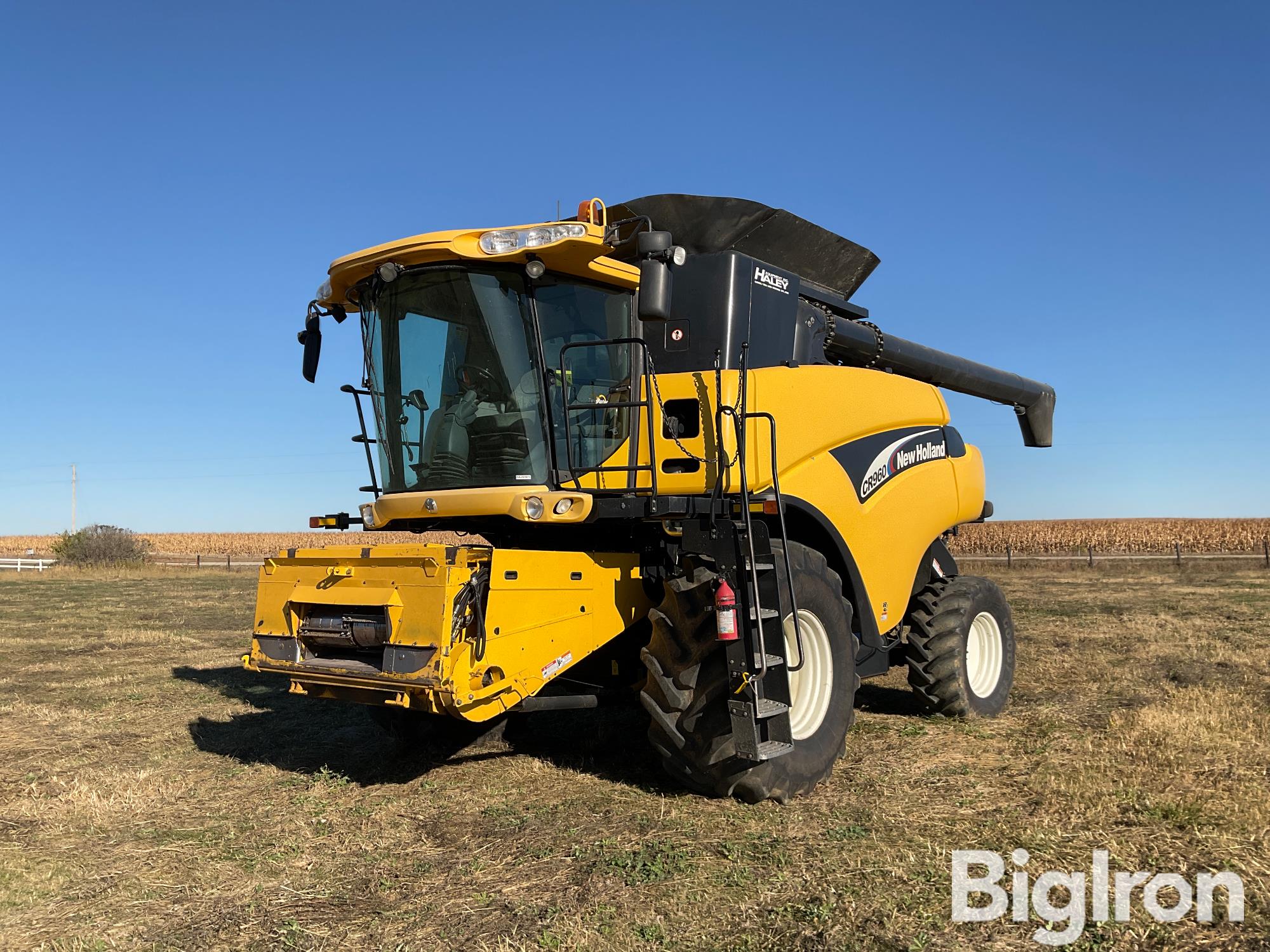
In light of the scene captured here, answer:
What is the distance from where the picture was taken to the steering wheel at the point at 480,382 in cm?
555

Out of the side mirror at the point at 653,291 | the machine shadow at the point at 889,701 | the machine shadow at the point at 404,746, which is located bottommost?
the machine shadow at the point at 889,701

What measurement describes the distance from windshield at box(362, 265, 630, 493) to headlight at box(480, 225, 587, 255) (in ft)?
0.62

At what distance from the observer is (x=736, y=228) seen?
6812 millimetres

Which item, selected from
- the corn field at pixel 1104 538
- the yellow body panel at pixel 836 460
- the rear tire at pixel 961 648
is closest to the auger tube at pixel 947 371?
the yellow body panel at pixel 836 460

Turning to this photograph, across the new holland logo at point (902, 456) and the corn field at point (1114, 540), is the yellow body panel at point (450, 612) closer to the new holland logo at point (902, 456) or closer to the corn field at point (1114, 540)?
the new holland logo at point (902, 456)

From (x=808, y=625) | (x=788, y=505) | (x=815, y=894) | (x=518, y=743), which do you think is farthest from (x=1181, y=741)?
(x=518, y=743)

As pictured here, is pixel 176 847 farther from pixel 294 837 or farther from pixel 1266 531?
pixel 1266 531

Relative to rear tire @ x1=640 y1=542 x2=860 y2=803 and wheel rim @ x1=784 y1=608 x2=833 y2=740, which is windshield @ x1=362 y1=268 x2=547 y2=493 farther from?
wheel rim @ x1=784 y1=608 x2=833 y2=740

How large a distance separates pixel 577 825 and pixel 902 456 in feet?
12.8

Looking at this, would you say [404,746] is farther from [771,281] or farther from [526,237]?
[771,281]

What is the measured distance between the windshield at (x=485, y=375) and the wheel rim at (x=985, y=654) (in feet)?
13.4

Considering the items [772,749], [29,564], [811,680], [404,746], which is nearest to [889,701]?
[811,680]

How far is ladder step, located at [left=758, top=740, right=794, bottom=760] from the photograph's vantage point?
16.1 feet

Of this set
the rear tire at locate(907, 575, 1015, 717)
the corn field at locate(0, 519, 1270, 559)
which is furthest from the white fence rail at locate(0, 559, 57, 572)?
the rear tire at locate(907, 575, 1015, 717)
